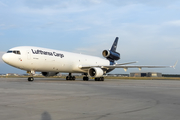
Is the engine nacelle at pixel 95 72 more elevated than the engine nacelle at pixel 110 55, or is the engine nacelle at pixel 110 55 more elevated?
the engine nacelle at pixel 110 55

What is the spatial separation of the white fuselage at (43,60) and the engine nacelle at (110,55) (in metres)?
7.37

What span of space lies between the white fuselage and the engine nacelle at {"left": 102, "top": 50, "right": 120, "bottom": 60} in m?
7.37

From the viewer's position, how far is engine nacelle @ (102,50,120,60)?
38.8 m

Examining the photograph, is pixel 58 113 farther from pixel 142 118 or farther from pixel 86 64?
pixel 86 64

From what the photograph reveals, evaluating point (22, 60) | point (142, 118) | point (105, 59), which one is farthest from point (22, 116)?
point (105, 59)

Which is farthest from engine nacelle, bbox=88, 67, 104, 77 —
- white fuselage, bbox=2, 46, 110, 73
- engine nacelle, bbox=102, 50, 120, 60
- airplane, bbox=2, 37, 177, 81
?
engine nacelle, bbox=102, 50, 120, 60

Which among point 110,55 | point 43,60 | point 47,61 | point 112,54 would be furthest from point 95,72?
point 112,54

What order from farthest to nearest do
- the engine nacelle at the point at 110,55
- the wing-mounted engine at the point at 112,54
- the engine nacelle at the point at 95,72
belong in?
the wing-mounted engine at the point at 112,54 < the engine nacelle at the point at 110,55 < the engine nacelle at the point at 95,72

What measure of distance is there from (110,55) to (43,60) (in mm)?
16831

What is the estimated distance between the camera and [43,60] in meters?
25.5

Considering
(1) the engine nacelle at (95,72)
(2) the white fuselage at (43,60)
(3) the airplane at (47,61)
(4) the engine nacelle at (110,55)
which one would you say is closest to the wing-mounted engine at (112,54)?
(4) the engine nacelle at (110,55)

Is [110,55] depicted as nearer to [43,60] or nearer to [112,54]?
[112,54]

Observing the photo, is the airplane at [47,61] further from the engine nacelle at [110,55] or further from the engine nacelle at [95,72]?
the engine nacelle at [110,55]

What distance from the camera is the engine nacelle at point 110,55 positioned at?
38.8 m
